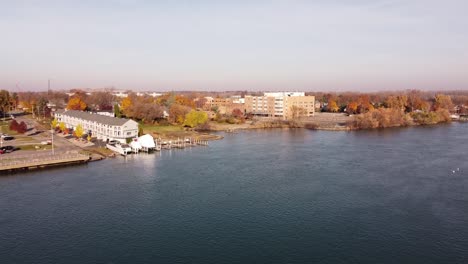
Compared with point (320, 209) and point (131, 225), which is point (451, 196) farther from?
point (131, 225)

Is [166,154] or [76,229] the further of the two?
[166,154]

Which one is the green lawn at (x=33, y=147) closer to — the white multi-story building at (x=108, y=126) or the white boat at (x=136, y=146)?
the white multi-story building at (x=108, y=126)

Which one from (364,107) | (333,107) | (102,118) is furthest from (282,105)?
(102,118)

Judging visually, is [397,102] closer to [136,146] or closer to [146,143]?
[146,143]

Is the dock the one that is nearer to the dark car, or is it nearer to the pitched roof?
the dark car

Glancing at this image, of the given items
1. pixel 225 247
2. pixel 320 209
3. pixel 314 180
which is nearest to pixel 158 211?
pixel 225 247
